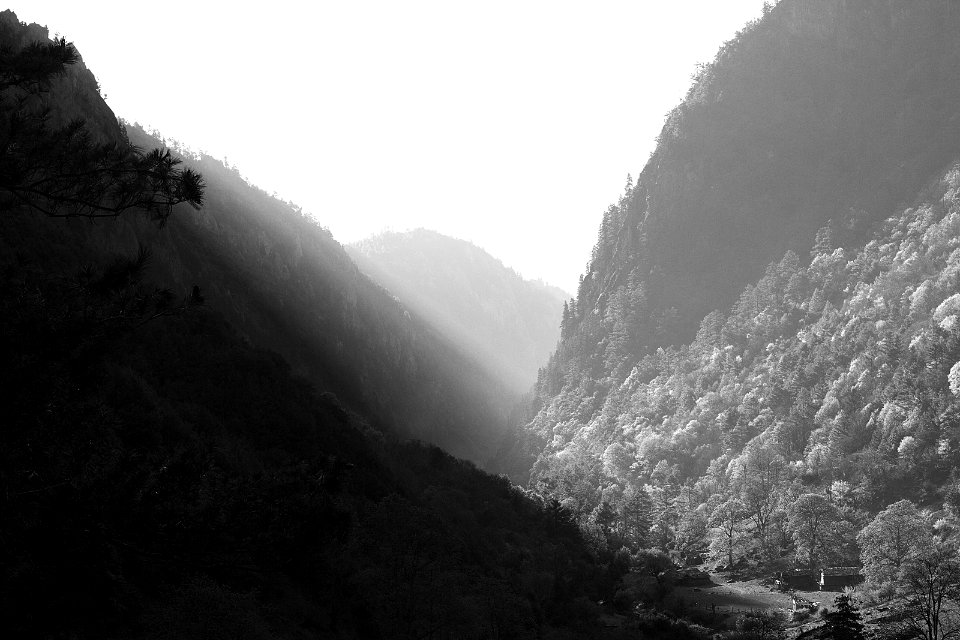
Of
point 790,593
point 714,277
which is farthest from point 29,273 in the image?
point 714,277

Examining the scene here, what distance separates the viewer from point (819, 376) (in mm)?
139625

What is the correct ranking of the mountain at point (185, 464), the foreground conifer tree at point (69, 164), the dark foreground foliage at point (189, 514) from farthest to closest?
the foreground conifer tree at point (69, 164)
the mountain at point (185, 464)
the dark foreground foliage at point (189, 514)

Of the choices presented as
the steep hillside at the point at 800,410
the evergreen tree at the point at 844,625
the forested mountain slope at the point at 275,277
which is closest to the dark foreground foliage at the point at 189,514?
the forested mountain slope at the point at 275,277

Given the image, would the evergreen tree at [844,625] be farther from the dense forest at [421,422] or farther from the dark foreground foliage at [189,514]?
the dark foreground foliage at [189,514]

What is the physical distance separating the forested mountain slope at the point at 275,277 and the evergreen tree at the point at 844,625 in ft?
188

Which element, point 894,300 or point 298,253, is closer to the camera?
point 894,300

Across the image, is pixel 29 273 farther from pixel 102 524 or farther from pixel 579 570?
pixel 579 570

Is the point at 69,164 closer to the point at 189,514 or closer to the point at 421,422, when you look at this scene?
the point at 189,514

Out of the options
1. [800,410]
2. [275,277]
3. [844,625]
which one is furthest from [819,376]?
[275,277]

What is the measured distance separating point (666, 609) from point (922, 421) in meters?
62.5

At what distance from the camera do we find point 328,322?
139875mm

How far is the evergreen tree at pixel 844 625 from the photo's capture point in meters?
56.1

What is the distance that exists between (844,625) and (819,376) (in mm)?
90117

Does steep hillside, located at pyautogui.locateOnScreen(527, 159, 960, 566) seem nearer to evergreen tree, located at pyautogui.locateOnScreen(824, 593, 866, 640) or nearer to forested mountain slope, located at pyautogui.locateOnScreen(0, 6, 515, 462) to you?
evergreen tree, located at pyautogui.locateOnScreen(824, 593, 866, 640)
